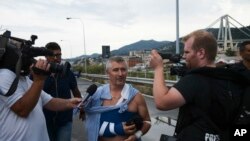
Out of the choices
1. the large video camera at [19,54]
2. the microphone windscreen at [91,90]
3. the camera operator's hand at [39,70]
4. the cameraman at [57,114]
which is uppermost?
the large video camera at [19,54]

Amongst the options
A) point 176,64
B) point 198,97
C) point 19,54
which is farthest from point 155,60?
point 19,54

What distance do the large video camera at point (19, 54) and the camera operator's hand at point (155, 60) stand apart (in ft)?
2.12

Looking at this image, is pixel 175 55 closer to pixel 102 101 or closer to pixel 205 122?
pixel 205 122

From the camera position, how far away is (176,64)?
129 inches

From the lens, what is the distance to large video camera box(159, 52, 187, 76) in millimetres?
3047

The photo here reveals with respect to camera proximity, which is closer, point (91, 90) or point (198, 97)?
point (198, 97)

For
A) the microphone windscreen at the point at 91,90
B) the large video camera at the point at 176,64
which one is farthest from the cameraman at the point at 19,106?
the large video camera at the point at 176,64

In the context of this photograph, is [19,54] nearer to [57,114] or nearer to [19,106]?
[19,106]

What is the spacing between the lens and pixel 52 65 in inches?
118

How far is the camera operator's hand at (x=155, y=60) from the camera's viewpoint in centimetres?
298

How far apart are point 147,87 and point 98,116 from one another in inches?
707

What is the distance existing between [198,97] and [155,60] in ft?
1.48

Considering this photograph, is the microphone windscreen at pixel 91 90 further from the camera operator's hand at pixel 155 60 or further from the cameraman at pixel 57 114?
the cameraman at pixel 57 114

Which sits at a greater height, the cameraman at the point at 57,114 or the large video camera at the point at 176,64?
the large video camera at the point at 176,64
